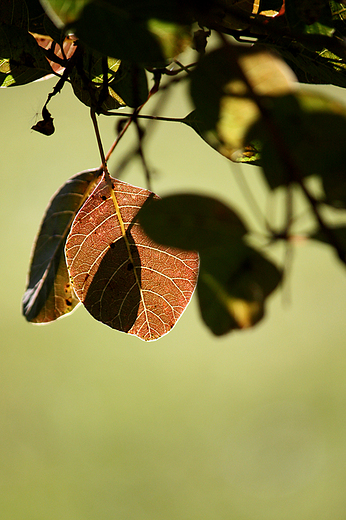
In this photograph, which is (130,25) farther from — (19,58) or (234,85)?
(19,58)

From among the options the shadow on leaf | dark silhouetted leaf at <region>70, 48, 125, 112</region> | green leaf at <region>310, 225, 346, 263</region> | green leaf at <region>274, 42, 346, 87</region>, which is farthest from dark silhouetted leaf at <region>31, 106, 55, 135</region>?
green leaf at <region>310, 225, 346, 263</region>

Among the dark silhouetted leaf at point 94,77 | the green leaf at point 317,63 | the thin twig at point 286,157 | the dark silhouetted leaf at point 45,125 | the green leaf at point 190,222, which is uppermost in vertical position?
the thin twig at point 286,157

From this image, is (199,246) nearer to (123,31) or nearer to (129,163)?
(123,31)

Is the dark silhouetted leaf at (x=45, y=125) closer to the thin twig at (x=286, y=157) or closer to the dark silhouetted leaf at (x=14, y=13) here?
the dark silhouetted leaf at (x=14, y=13)

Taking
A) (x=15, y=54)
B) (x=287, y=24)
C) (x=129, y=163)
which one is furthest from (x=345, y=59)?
(x=15, y=54)

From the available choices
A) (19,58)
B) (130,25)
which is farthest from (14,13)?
(130,25)

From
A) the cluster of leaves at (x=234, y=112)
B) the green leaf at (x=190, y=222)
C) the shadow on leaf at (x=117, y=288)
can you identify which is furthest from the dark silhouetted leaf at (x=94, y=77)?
the green leaf at (x=190, y=222)
